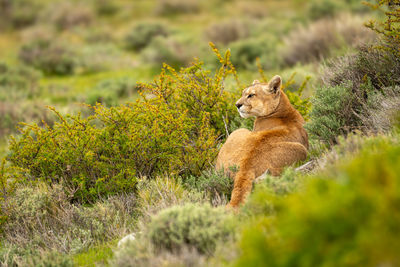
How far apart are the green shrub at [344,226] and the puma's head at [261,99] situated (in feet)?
11.7

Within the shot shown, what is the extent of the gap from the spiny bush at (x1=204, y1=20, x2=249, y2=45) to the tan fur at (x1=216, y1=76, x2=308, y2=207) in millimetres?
17055

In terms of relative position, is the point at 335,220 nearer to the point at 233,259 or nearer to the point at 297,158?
the point at 233,259

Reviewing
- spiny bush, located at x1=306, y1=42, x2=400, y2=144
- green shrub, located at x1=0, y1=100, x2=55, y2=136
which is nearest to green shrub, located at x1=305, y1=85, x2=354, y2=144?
spiny bush, located at x1=306, y1=42, x2=400, y2=144

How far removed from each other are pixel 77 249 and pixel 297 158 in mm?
2988

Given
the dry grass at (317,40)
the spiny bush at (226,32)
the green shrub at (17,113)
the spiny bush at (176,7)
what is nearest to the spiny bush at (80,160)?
the green shrub at (17,113)

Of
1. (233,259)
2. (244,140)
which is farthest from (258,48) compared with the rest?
(233,259)

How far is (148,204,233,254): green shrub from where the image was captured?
3.54 metres

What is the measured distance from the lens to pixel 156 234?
12.0 feet

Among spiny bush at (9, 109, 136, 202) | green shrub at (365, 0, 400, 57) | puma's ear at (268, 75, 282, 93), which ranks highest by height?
green shrub at (365, 0, 400, 57)

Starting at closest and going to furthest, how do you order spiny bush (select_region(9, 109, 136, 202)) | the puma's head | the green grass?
the green grass, spiny bush (select_region(9, 109, 136, 202)), the puma's head

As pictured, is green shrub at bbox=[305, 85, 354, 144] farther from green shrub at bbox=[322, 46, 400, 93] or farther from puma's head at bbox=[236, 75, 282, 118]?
puma's head at bbox=[236, 75, 282, 118]

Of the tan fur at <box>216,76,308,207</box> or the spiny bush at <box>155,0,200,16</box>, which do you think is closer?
the tan fur at <box>216,76,308,207</box>

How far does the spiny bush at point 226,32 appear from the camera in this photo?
22906 mm

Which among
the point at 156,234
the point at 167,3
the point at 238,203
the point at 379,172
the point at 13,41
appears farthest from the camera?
the point at 167,3
